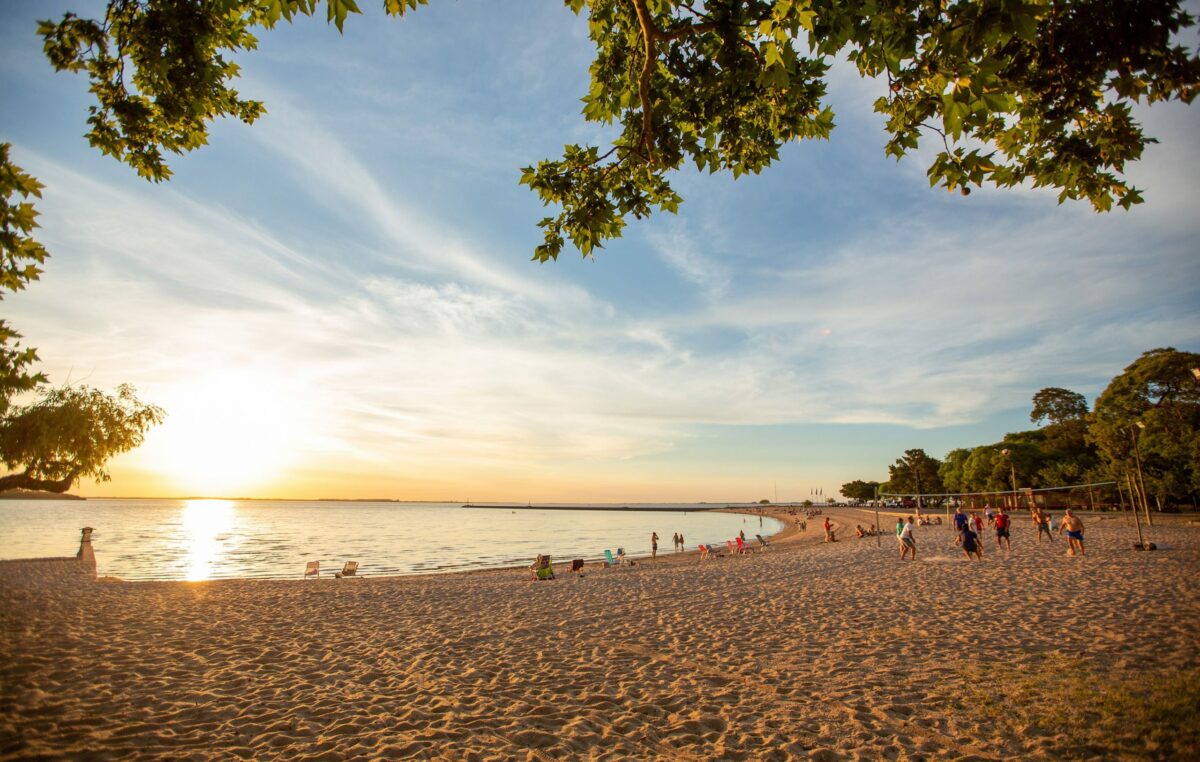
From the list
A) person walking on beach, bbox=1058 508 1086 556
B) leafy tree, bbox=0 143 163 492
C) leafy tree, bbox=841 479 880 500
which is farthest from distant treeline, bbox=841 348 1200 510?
leafy tree, bbox=841 479 880 500

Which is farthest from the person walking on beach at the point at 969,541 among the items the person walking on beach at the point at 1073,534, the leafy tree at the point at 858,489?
the leafy tree at the point at 858,489

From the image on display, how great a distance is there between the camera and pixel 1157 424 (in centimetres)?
3828

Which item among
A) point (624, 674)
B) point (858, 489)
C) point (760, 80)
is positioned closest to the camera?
point (760, 80)

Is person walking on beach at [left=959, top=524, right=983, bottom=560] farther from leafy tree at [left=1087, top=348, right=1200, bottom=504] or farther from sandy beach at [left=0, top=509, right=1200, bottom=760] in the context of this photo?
leafy tree at [left=1087, top=348, right=1200, bottom=504]

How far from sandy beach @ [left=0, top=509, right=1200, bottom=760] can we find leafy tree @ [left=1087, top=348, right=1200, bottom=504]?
3349 centimetres

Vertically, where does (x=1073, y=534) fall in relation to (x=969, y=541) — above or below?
above

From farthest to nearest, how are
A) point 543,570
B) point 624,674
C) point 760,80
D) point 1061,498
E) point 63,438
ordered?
point 1061,498 < point 543,570 < point 63,438 < point 624,674 < point 760,80

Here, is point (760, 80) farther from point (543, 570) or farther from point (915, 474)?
point (915, 474)

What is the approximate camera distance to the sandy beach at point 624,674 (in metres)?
5.38

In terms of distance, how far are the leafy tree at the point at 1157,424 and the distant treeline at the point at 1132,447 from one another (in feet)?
0.16

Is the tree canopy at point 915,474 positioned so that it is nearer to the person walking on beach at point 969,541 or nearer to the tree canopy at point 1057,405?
the tree canopy at point 1057,405

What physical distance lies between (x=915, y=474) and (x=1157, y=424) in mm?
76315

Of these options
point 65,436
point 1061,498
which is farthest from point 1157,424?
point 65,436

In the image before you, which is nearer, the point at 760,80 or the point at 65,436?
the point at 760,80
